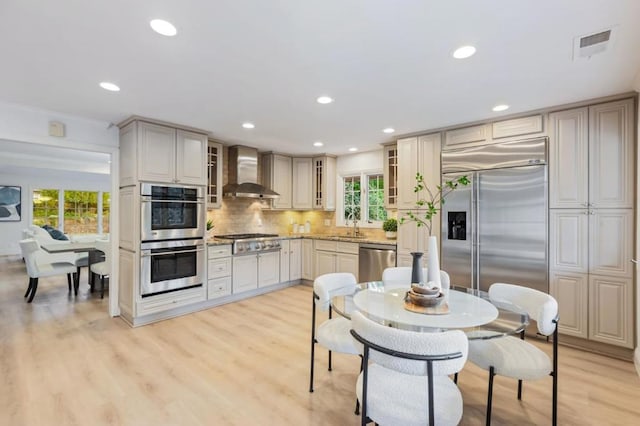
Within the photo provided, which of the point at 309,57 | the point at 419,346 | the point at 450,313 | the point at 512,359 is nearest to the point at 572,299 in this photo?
the point at 512,359

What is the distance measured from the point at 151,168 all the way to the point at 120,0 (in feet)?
7.69

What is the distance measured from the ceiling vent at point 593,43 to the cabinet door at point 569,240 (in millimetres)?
1629

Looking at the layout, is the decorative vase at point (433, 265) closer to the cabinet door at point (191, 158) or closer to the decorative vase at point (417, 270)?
the decorative vase at point (417, 270)

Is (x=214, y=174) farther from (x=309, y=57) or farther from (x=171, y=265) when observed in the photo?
(x=309, y=57)

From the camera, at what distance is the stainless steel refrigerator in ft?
10.7

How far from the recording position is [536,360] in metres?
1.81

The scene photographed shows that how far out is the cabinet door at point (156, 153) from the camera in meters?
3.60

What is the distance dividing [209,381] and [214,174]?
3.13 m

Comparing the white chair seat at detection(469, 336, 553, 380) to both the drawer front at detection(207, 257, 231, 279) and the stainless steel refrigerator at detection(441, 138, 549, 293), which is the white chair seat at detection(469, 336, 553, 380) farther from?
the drawer front at detection(207, 257, 231, 279)

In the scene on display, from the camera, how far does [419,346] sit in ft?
4.29

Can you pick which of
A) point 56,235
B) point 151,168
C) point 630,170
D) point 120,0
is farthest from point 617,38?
point 56,235

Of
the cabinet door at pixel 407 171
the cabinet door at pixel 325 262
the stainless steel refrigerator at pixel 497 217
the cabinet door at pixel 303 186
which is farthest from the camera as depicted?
the cabinet door at pixel 303 186

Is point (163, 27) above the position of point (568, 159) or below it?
above

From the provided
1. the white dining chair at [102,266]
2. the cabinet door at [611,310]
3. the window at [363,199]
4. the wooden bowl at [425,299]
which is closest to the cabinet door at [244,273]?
the white dining chair at [102,266]
